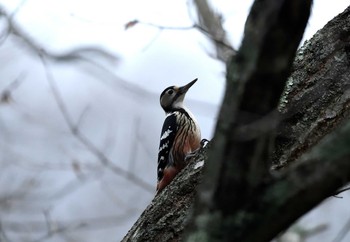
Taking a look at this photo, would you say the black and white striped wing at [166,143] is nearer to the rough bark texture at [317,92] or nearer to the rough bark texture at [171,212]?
the rough bark texture at [171,212]

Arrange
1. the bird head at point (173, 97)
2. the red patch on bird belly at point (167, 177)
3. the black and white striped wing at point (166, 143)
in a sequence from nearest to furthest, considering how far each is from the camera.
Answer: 1. the red patch on bird belly at point (167, 177)
2. the black and white striped wing at point (166, 143)
3. the bird head at point (173, 97)

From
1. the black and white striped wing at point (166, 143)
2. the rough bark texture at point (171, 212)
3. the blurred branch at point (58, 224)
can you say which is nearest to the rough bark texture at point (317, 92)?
the rough bark texture at point (171, 212)

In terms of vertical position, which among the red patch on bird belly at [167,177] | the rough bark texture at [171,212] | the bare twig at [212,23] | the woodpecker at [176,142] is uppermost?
the bare twig at [212,23]

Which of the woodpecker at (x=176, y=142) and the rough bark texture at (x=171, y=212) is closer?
the rough bark texture at (x=171, y=212)

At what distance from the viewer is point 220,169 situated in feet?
6.42

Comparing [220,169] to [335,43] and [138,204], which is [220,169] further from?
[138,204]

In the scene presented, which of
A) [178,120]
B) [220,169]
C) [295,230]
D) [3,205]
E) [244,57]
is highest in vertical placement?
[3,205]

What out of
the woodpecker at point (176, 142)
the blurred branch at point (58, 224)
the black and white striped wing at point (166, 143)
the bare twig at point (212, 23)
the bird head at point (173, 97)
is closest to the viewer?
the woodpecker at point (176, 142)

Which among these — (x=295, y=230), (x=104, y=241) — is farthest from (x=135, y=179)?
(x=104, y=241)

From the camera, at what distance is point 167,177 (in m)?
5.45

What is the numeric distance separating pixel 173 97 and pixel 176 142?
41.7 inches

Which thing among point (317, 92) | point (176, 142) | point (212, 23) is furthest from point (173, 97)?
point (317, 92)

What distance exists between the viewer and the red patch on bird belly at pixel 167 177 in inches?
210

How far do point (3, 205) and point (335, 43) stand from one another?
5505 mm
